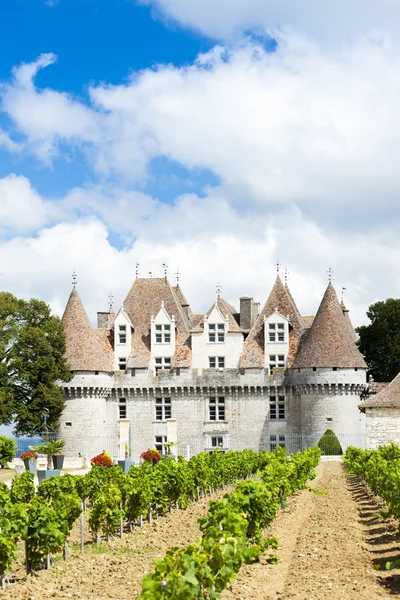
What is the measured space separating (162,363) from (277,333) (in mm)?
6856

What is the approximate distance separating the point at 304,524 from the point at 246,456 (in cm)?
1798

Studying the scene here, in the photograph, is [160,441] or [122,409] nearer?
[160,441]

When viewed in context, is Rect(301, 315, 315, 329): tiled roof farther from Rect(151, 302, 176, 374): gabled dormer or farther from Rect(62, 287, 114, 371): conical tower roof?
Rect(62, 287, 114, 371): conical tower roof

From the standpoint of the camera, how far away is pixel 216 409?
50906 millimetres

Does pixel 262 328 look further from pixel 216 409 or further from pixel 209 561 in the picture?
pixel 209 561

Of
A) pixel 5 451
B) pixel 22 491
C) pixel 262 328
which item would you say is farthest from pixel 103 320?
pixel 22 491

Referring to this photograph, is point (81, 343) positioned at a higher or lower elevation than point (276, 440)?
higher

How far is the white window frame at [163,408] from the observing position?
51344 mm

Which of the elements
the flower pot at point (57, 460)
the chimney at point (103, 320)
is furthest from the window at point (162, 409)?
the flower pot at point (57, 460)

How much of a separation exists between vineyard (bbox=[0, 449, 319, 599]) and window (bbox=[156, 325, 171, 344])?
23205mm

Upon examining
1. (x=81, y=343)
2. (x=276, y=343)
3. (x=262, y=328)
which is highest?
(x=262, y=328)

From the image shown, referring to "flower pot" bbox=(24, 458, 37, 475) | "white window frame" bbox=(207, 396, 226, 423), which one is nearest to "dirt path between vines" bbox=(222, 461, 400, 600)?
"flower pot" bbox=(24, 458, 37, 475)

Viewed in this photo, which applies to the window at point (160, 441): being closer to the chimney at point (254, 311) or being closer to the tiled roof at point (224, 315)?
the tiled roof at point (224, 315)

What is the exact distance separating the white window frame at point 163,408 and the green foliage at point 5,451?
16.0 meters
